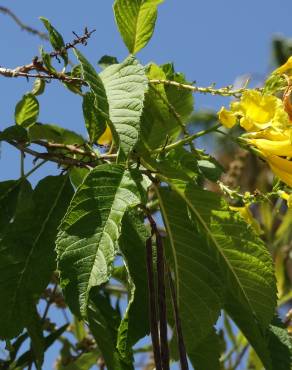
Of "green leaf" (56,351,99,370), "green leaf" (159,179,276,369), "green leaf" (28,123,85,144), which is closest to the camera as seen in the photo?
"green leaf" (159,179,276,369)

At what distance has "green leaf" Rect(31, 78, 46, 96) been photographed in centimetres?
170

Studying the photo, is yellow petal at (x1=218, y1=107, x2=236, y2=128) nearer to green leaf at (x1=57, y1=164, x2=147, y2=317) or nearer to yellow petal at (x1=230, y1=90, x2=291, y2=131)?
yellow petal at (x1=230, y1=90, x2=291, y2=131)

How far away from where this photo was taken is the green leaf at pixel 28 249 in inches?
58.7

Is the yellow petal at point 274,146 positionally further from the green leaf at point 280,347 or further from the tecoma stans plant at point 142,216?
the green leaf at point 280,347

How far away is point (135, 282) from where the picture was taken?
142 cm

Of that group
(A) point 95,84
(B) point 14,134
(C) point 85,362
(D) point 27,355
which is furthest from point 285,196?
(C) point 85,362

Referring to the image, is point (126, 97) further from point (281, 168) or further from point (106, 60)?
point (106, 60)

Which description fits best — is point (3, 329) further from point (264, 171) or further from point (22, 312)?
point (264, 171)

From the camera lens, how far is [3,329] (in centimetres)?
149

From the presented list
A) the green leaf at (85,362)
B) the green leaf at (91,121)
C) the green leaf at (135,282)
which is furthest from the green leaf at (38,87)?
the green leaf at (85,362)

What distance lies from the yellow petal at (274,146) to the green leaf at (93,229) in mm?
229

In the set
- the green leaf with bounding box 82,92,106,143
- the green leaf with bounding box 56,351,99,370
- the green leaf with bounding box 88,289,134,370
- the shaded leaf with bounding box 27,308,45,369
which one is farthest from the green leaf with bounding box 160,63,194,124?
the green leaf with bounding box 56,351,99,370

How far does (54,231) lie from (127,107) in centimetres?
38

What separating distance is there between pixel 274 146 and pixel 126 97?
0.89ft
